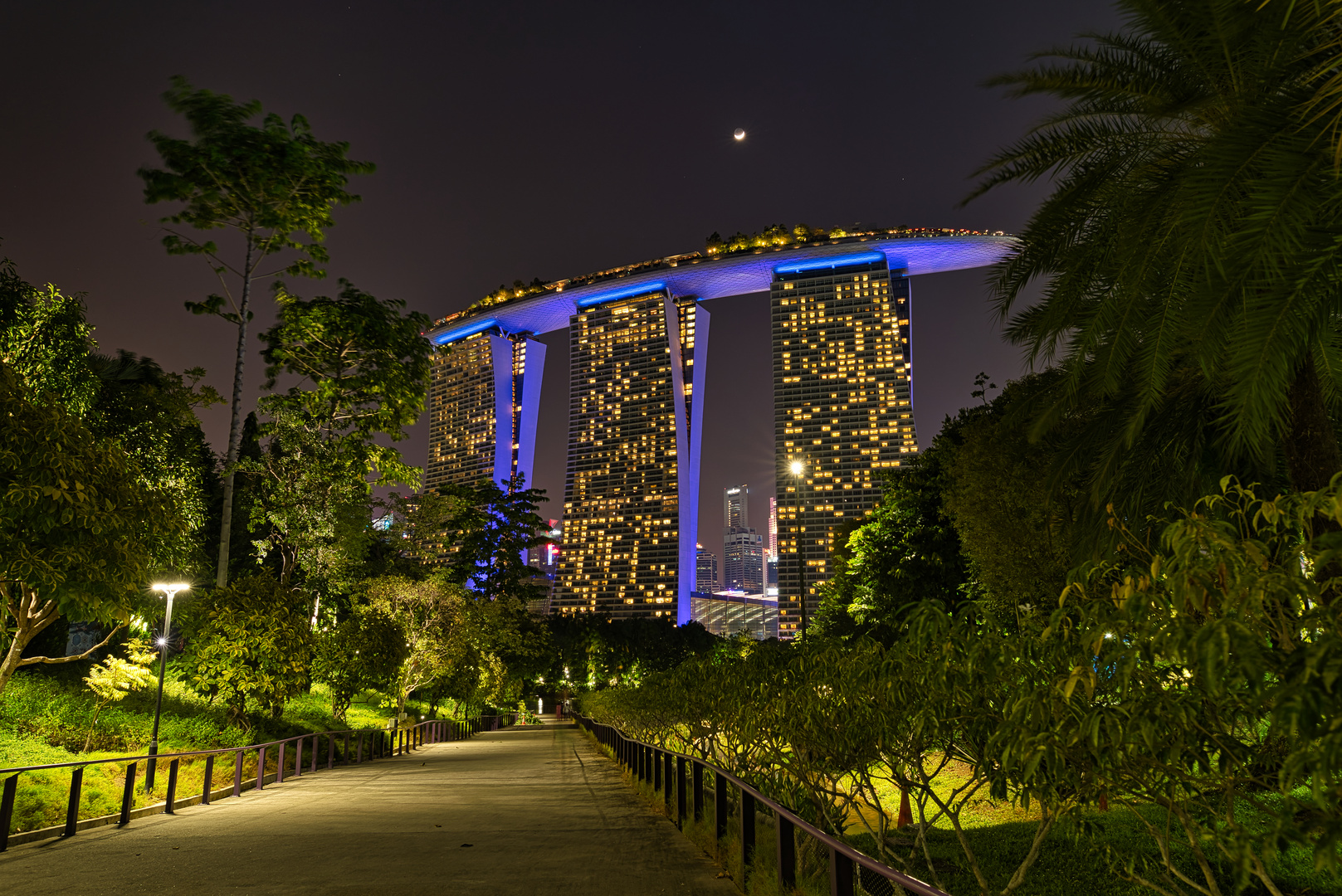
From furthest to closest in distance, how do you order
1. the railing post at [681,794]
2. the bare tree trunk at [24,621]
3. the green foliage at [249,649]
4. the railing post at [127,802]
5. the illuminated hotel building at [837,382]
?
the illuminated hotel building at [837,382]
the green foliage at [249,649]
the bare tree trunk at [24,621]
the railing post at [127,802]
the railing post at [681,794]

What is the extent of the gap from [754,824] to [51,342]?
70.4 ft

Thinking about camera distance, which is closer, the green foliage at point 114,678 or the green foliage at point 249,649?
the green foliage at point 114,678

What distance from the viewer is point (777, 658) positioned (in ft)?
38.1

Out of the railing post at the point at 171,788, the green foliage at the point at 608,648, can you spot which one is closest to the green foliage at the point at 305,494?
the railing post at the point at 171,788

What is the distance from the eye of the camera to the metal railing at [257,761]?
8845mm

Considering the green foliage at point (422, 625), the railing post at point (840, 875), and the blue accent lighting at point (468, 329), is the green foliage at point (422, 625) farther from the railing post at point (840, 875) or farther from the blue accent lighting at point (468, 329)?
the blue accent lighting at point (468, 329)

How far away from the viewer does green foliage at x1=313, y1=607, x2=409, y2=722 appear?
86.2 feet

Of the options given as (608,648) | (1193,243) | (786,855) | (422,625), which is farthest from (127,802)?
(608,648)

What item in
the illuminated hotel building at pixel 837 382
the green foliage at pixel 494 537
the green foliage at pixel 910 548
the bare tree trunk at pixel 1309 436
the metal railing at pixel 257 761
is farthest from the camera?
the illuminated hotel building at pixel 837 382

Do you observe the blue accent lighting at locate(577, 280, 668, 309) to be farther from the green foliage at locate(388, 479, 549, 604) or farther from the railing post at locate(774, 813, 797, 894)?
the railing post at locate(774, 813, 797, 894)

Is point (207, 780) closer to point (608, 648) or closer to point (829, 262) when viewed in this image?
point (608, 648)

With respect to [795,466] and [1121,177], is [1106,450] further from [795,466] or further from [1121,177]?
[795,466]

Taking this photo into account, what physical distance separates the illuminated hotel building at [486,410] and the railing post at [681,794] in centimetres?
14804

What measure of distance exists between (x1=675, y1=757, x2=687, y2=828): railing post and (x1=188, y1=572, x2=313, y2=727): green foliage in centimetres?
1077
